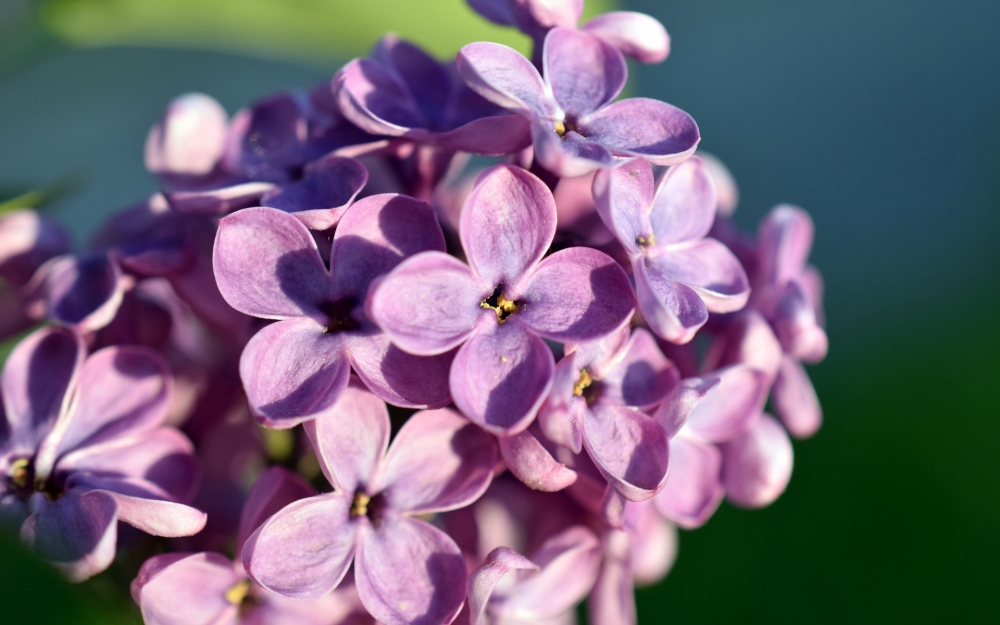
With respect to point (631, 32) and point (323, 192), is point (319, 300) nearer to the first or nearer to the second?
point (323, 192)

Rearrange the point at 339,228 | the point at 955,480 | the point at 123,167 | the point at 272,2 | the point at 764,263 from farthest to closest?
the point at 123,167, the point at 955,480, the point at 272,2, the point at 764,263, the point at 339,228

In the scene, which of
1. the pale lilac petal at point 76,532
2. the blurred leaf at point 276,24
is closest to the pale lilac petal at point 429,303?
the pale lilac petal at point 76,532

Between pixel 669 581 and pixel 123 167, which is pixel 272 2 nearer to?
pixel 669 581

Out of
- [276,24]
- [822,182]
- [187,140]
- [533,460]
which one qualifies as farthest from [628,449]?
[822,182]

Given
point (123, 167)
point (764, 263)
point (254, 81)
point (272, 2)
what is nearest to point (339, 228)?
point (764, 263)

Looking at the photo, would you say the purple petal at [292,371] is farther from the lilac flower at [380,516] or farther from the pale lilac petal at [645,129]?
the pale lilac petal at [645,129]
